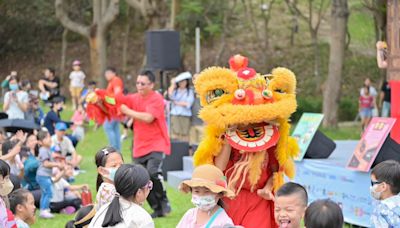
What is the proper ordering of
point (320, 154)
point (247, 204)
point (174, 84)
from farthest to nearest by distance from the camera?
point (174, 84)
point (320, 154)
point (247, 204)

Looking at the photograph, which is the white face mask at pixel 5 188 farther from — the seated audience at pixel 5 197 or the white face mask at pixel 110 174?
the white face mask at pixel 110 174

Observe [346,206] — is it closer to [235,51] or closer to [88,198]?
[88,198]

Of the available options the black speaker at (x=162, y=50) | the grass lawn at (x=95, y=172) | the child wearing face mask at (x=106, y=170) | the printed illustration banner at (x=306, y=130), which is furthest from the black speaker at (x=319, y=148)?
the black speaker at (x=162, y=50)

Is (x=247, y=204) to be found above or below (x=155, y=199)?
above

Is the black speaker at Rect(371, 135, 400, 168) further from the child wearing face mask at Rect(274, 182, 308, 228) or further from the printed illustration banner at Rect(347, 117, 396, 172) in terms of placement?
the child wearing face mask at Rect(274, 182, 308, 228)

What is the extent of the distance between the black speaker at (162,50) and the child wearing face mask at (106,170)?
28.9 feet

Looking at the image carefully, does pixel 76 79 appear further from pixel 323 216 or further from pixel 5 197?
pixel 323 216

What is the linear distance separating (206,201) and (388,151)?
4.41 metres

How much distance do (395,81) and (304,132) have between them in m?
1.64

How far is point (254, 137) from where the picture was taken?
6.31m

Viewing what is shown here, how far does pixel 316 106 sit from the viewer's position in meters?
26.8

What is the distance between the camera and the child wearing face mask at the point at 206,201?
16.7 ft

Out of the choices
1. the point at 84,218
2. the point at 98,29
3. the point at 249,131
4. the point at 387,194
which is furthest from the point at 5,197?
the point at 98,29

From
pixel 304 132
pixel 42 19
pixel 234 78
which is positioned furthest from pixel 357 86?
pixel 234 78
